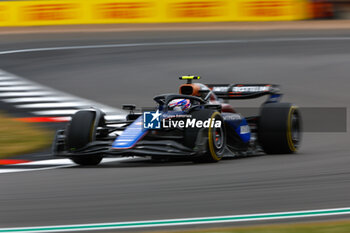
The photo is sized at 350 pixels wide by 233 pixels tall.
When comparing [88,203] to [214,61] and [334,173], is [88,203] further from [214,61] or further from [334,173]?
[214,61]

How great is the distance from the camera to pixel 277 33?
25250mm

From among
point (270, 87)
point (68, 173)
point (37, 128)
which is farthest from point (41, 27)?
point (68, 173)

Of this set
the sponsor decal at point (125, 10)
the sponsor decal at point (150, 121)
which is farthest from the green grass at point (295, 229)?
the sponsor decal at point (125, 10)

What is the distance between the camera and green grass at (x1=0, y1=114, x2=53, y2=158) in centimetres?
1109

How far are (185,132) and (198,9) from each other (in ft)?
61.5

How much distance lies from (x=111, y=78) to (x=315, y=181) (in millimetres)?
11975

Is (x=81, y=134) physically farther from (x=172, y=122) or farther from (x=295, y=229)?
(x=295, y=229)

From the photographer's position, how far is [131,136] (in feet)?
30.2

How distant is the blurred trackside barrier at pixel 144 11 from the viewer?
2717 cm

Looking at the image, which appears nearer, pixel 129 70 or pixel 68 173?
pixel 68 173

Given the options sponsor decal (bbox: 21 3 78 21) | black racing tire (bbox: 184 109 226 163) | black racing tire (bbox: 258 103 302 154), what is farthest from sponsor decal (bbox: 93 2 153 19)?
black racing tire (bbox: 184 109 226 163)

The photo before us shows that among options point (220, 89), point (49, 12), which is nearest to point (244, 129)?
point (220, 89)

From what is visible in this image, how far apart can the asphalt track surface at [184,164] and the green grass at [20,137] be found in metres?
2.00

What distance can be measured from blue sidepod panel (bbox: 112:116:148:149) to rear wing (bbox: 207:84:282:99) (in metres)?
2.35
